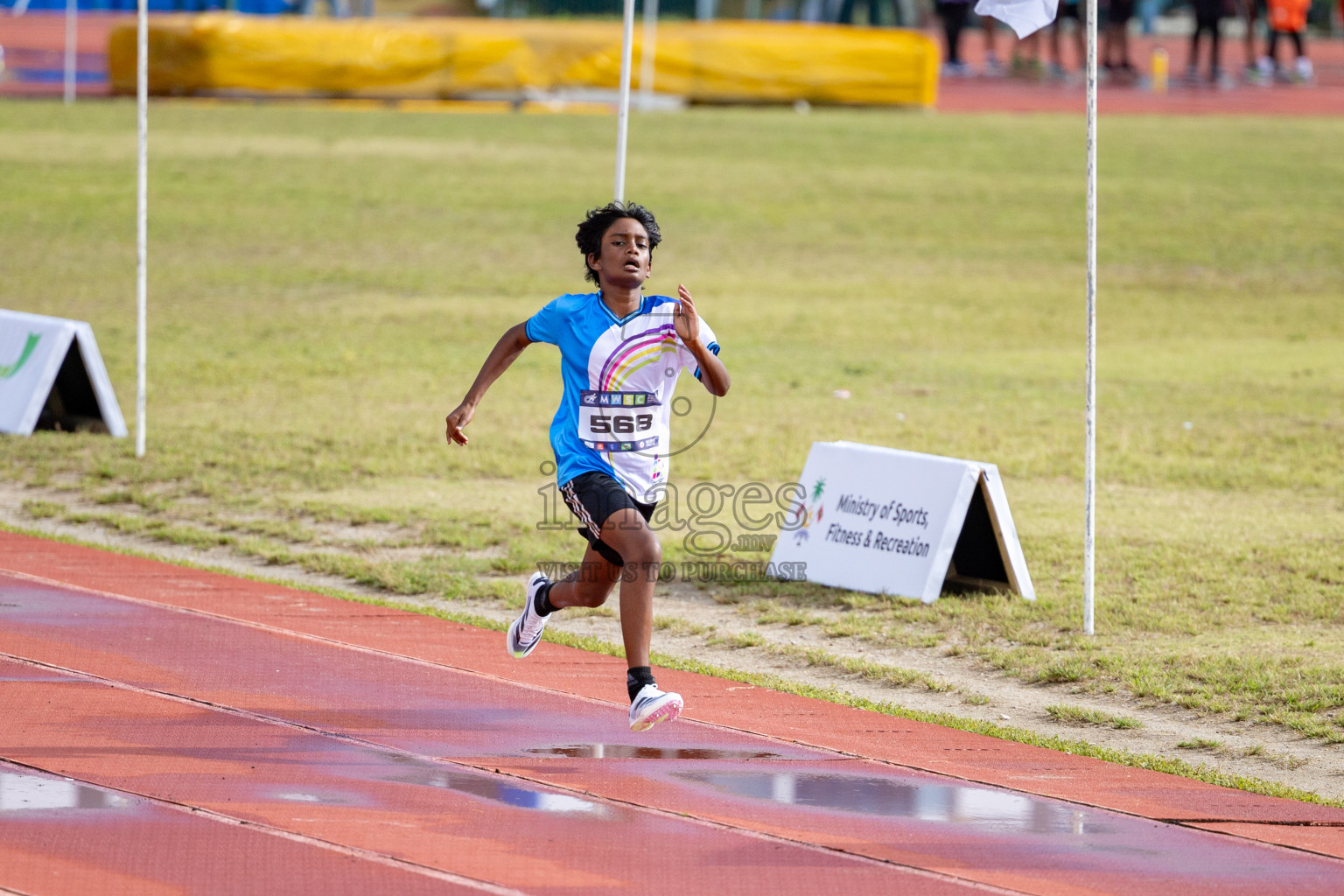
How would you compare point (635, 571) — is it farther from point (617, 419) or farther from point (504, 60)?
point (504, 60)

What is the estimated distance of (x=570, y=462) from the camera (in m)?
6.33

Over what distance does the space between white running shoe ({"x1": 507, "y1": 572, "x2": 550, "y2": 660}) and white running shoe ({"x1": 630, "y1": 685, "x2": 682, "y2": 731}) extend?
900mm

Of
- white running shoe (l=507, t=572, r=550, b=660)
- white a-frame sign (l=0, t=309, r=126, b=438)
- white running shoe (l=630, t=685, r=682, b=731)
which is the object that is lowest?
white running shoe (l=630, t=685, r=682, b=731)

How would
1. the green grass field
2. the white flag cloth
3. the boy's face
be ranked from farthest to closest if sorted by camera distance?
the green grass field < the white flag cloth < the boy's face

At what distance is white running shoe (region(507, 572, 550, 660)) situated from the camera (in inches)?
271

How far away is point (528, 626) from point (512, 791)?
3.97ft

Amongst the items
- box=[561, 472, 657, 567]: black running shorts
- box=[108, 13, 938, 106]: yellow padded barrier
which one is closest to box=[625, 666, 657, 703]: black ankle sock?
box=[561, 472, 657, 567]: black running shorts

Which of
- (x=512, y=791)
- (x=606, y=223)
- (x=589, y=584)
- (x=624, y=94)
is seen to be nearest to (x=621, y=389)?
(x=606, y=223)

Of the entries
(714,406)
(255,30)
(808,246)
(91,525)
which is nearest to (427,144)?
(255,30)

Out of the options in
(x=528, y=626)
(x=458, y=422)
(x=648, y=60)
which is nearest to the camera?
(x=458, y=422)

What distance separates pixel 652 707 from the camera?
6055 mm

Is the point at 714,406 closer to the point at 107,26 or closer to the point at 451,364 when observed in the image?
the point at 451,364

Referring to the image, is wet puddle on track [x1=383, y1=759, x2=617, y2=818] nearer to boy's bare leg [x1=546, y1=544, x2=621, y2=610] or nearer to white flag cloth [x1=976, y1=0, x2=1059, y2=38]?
boy's bare leg [x1=546, y1=544, x2=621, y2=610]

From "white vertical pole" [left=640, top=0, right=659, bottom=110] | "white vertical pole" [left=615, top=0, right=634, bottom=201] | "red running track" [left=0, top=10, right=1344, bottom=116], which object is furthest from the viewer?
"red running track" [left=0, top=10, right=1344, bottom=116]
